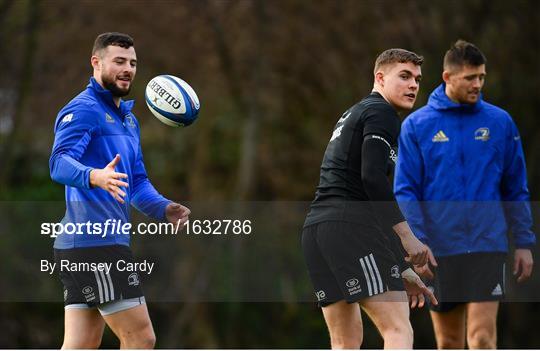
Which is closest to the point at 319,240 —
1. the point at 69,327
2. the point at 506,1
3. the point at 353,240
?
the point at 353,240

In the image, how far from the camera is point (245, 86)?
1341 centimetres

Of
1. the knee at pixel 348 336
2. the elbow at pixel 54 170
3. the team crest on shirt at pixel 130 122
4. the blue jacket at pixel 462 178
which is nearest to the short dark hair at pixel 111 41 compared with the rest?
the team crest on shirt at pixel 130 122

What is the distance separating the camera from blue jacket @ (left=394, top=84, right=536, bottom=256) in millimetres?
6875

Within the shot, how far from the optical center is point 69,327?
5.55 meters

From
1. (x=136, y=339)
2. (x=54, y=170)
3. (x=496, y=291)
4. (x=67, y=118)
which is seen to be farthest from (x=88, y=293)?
(x=496, y=291)

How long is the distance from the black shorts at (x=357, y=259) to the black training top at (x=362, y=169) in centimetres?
6

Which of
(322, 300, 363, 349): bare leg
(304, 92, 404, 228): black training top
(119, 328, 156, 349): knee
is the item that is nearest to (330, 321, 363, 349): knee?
(322, 300, 363, 349): bare leg

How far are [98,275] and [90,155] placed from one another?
653 mm

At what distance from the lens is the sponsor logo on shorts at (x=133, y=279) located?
18.1 feet

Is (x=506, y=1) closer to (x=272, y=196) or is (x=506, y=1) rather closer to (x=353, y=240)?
(x=272, y=196)

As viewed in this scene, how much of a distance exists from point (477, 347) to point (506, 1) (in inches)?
260

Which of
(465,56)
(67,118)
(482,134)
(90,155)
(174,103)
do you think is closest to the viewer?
(67,118)

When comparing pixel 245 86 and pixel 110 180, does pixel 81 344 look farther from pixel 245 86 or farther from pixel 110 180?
pixel 245 86

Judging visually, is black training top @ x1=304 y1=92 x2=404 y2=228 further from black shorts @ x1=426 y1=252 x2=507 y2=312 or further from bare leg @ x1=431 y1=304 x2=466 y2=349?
bare leg @ x1=431 y1=304 x2=466 y2=349
